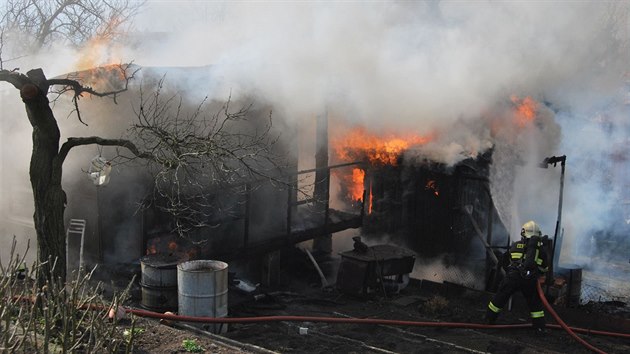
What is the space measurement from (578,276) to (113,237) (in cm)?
829

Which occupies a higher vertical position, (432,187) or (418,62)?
(418,62)

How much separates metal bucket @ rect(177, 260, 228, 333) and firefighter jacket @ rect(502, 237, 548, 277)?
4178 millimetres

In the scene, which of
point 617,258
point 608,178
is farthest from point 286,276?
point 608,178

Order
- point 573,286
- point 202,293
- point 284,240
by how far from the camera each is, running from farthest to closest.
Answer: point 284,240 < point 573,286 < point 202,293

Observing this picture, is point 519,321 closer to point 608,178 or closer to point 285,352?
point 285,352

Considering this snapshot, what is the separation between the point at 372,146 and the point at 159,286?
7285mm

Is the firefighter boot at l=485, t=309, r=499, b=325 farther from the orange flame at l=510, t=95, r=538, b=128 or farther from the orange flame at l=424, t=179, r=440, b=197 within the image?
the orange flame at l=510, t=95, r=538, b=128

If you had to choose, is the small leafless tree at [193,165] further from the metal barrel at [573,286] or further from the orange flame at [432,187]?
the metal barrel at [573,286]

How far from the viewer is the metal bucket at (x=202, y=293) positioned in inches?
290

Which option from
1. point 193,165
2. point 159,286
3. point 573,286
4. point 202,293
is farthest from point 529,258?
point 193,165

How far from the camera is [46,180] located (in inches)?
233

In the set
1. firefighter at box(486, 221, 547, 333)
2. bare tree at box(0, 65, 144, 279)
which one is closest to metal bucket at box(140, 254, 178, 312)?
bare tree at box(0, 65, 144, 279)

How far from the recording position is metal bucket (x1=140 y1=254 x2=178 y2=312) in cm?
780

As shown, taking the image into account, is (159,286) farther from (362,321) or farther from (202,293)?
(362,321)
